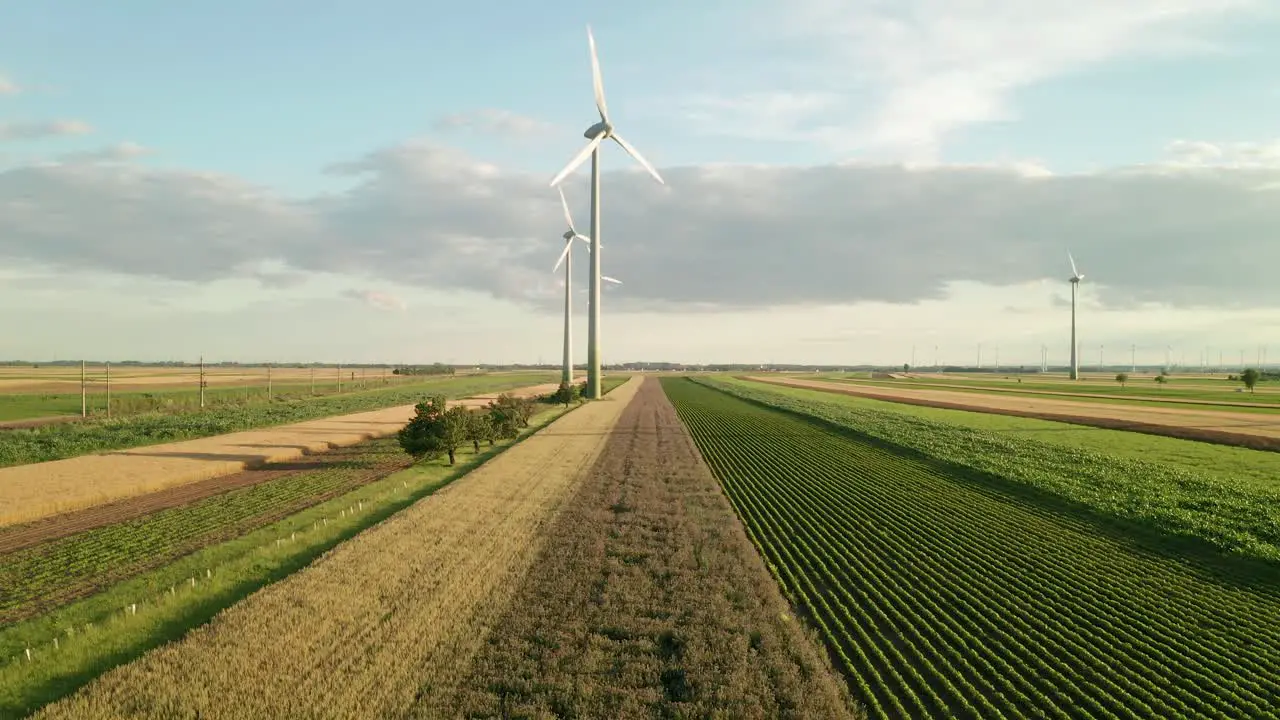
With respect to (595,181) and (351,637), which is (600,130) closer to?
(595,181)

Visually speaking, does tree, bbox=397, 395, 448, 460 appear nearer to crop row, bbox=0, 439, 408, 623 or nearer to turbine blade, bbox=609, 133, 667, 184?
crop row, bbox=0, 439, 408, 623

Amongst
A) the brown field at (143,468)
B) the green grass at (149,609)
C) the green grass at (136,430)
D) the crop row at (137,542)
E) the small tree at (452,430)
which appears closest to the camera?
the green grass at (149,609)

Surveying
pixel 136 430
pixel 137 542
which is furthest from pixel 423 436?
pixel 136 430

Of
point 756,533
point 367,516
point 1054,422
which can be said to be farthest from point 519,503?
point 1054,422

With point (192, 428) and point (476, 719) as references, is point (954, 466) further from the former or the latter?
point (192, 428)

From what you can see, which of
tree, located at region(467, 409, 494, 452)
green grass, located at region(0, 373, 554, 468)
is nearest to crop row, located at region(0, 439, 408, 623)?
tree, located at region(467, 409, 494, 452)

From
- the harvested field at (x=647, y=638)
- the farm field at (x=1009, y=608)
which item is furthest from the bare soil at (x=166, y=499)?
the farm field at (x=1009, y=608)

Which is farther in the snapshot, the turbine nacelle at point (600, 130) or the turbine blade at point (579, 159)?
the turbine nacelle at point (600, 130)

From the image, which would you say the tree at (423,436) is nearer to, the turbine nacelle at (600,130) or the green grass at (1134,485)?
the green grass at (1134,485)
